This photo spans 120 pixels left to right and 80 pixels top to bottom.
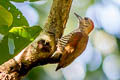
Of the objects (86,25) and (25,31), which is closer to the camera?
(25,31)

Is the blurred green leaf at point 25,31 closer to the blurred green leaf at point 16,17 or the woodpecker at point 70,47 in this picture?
the blurred green leaf at point 16,17

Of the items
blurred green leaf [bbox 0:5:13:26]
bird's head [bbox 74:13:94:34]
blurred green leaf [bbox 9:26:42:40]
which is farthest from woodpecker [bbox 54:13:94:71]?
bird's head [bbox 74:13:94:34]

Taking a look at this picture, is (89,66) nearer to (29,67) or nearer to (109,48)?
(109,48)

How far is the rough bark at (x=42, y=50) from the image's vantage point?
1.94m

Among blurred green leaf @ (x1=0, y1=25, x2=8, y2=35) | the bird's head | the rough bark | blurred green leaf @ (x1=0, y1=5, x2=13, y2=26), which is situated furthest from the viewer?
the bird's head

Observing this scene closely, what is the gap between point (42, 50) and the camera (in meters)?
1.96

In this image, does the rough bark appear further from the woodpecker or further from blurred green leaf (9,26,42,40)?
blurred green leaf (9,26,42,40)

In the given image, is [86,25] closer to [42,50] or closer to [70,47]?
[70,47]

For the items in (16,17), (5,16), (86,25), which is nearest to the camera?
(5,16)

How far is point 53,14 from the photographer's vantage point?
2035 millimetres

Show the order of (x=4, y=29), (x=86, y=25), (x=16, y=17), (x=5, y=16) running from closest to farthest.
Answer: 1. (x=5, y=16)
2. (x=4, y=29)
3. (x=16, y=17)
4. (x=86, y=25)

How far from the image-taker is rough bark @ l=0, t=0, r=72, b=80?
1.94 m

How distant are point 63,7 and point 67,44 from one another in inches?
13.1

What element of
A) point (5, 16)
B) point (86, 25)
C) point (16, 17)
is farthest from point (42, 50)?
point (86, 25)
